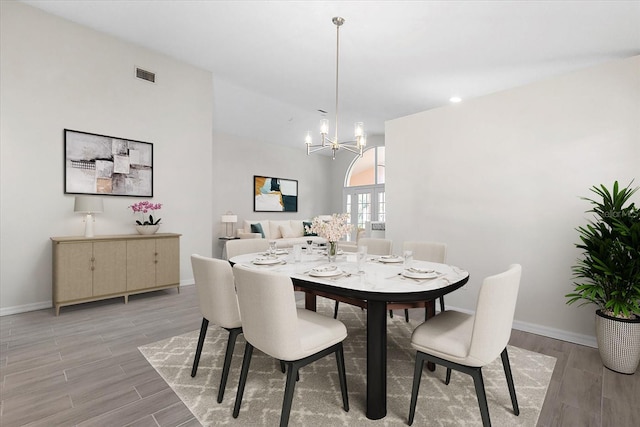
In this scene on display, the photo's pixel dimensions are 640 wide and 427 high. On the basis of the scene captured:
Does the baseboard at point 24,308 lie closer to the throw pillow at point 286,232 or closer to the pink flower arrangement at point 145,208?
the pink flower arrangement at point 145,208

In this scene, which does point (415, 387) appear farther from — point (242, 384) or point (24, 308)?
point (24, 308)

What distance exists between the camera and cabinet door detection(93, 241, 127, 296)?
3.55 m

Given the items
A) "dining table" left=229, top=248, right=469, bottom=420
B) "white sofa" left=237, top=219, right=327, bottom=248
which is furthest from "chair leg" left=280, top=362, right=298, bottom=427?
"white sofa" left=237, top=219, right=327, bottom=248

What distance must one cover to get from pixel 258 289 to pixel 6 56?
4011mm

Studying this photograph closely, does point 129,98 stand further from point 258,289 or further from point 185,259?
point 258,289

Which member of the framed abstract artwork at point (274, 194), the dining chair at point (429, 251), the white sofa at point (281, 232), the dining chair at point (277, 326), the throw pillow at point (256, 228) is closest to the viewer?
the dining chair at point (277, 326)

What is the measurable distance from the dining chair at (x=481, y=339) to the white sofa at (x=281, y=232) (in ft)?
18.3

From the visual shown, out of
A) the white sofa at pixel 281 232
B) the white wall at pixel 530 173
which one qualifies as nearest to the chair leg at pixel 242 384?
the white wall at pixel 530 173

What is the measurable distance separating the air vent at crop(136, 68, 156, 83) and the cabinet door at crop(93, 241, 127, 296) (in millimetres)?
2231

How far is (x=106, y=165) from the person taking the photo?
3953 millimetres

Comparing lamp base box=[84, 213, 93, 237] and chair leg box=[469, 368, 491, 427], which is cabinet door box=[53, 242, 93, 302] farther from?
chair leg box=[469, 368, 491, 427]

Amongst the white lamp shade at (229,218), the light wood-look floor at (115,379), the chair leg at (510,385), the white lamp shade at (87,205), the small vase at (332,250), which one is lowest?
the light wood-look floor at (115,379)

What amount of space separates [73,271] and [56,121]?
1.72 meters

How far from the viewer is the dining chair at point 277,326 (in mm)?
1469
